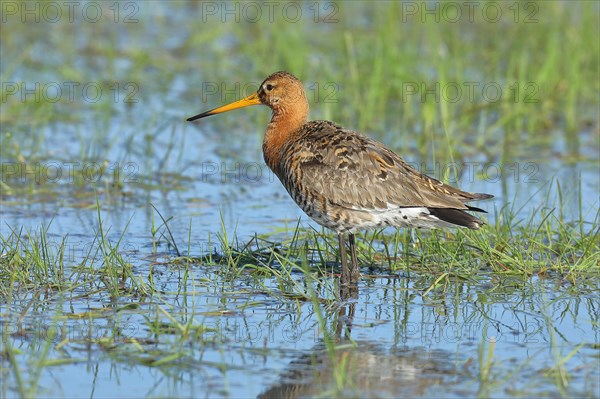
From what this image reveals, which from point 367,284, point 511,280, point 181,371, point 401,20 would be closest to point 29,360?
point 181,371

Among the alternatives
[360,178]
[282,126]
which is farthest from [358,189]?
[282,126]

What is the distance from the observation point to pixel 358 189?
786 centimetres

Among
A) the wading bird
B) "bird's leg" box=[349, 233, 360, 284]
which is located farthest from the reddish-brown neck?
"bird's leg" box=[349, 233, 360, 284]

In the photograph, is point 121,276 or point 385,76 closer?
point 121,276

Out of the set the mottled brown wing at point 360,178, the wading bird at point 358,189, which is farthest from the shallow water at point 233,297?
the mottled brown wing at point 360,178

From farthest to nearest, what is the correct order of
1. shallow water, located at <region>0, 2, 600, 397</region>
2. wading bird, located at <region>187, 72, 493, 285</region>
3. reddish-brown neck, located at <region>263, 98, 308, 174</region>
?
reddish-brown neck, located at <region>263, 98, 308, 174</region> → wading bird, located at <region>187, 72, 493, 285</region> → shallow water, located at <region>0, 2, 600, 397</region>

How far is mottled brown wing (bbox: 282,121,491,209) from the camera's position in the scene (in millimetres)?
7801

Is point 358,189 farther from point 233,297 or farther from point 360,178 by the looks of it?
point 233,297

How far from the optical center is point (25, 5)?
15.9 metres

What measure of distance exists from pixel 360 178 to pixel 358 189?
0.08 metres

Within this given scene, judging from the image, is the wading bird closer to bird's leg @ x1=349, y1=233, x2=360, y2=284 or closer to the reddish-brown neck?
bird's leg @ x1=349, y1=233, x2=360, y2=284

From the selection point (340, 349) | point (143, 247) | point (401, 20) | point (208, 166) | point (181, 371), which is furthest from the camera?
point (401, 20)

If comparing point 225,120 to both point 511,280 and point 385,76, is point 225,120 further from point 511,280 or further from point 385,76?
point 511,280

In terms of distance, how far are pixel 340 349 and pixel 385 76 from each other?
267 inches
